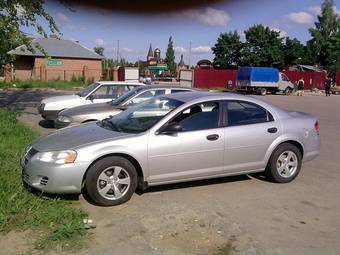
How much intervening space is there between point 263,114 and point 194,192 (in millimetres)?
1642

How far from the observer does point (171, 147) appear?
5.87 meters

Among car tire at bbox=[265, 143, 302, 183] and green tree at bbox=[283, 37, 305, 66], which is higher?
green tree at bbox=[283, 37, 305, 66]

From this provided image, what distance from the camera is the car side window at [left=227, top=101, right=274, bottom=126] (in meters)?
6.49

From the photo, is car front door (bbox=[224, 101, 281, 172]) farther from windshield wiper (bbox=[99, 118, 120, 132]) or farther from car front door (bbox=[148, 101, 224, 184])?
windshield wiper (bbox=[99, 118, 120, 132])

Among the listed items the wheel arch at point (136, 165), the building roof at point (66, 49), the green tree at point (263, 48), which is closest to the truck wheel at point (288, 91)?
the building roof at point (66, 49)

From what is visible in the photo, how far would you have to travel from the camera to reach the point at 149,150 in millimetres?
5750

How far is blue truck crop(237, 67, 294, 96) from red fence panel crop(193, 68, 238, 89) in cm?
616

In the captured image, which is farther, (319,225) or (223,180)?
(223,180)

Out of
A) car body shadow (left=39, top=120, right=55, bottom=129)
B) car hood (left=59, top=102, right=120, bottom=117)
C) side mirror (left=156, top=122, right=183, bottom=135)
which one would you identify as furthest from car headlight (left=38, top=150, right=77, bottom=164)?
car body shadow (left=39, top=120, right=55, bottom=129)

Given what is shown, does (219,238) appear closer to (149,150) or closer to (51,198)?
(149,150)

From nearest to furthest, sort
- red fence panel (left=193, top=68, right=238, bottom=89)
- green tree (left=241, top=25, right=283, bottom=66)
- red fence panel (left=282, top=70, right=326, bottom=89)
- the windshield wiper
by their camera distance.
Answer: the windshield wiper → red fence panel (left=193, top=68, right=238, bottom=89) → red fence panel (left=282, top=70, right=326, bottom=89) → green tree (left=241, top=25, right=283, bottom=66)

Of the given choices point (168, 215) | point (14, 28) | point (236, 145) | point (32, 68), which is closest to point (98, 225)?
point (168, 215)

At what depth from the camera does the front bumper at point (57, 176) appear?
5293 mm

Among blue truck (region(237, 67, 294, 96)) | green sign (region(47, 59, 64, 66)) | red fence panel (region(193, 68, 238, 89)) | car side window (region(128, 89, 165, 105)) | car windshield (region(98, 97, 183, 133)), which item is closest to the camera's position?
car windshield (region(98, 97, 183, 133))
